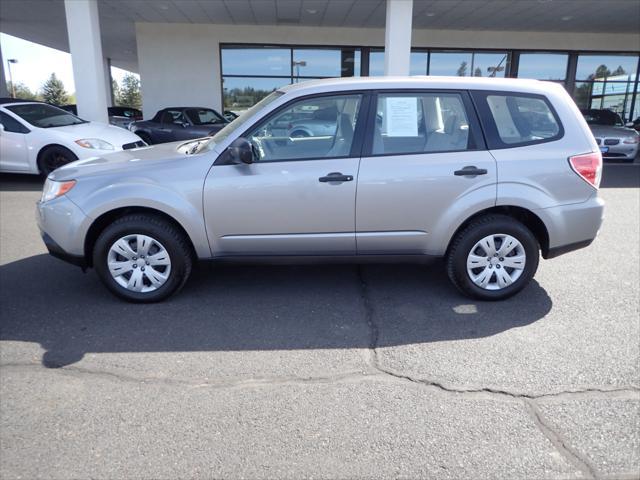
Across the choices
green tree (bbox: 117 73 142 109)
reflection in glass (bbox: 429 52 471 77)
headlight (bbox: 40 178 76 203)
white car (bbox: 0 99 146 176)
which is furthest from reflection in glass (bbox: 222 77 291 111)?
green tree (bbox: 117 73 142 109)

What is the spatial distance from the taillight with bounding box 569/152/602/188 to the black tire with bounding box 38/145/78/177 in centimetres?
833

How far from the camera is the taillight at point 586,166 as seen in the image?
4148mm

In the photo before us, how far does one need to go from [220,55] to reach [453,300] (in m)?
15.5

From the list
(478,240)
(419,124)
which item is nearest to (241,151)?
(419,124)

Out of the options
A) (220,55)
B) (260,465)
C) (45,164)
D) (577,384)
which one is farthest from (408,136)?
(220,55)

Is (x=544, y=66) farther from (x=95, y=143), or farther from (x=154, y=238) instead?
(x=154, y=238)

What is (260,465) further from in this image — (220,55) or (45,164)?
(220,55)

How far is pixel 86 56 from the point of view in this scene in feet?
40.0

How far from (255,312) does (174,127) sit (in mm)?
10524

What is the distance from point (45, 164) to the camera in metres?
9.34

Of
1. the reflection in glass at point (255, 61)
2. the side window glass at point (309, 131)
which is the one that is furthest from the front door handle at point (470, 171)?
the reflection in glass at point (255, 61)

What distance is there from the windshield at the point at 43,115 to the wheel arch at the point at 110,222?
6519mm

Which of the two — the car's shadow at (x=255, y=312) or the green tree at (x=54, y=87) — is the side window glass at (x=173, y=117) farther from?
the green tree at (x=54, y=87)

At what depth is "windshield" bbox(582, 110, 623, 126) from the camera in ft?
47.4
